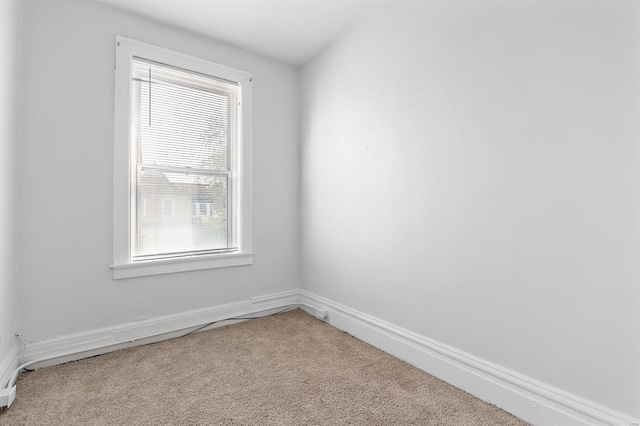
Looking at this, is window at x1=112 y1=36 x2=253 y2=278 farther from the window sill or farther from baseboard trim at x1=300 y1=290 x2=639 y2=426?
baseboard trim at x1=300 y1=290 x2=639 y2=426

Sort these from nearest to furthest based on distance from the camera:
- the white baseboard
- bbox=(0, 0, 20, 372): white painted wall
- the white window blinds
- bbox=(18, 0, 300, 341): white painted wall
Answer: the white baseboard < bbox=(0, 0, 20, 372): white painted wall < bbox=(18, 0, 300, 341): white painted wall < the white window blinds

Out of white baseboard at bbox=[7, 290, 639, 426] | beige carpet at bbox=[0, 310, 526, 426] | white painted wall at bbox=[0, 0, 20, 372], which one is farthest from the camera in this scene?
white painted wall at bbox=[0, 0, 20, 372]

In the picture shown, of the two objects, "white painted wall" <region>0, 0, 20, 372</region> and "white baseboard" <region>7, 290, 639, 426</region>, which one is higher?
"white painted wall" <region>0, 0, 20, 372</region>

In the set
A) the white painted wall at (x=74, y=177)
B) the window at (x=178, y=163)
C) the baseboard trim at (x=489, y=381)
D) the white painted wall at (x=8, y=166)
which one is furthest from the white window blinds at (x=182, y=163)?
the baseboard trim at (x=489, y=381)

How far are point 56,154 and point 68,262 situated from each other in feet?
2.39

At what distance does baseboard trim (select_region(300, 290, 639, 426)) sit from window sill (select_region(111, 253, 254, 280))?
1180 mm

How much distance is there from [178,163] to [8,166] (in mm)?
1006

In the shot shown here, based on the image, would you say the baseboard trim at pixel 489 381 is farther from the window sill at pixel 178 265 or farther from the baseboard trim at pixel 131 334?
the window sill at pixel 178 265

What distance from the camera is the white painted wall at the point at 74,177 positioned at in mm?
1948

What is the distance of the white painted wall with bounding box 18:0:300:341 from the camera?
1.95m

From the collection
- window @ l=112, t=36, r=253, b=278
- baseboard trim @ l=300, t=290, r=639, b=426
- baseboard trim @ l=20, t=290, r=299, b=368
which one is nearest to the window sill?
window @ l=112, t=36, r=253, b=278

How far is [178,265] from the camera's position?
8.13 feet

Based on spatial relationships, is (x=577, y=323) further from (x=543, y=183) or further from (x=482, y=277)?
(x=543, y=183)

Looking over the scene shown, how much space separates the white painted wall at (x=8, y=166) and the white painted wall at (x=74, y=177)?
95mm
